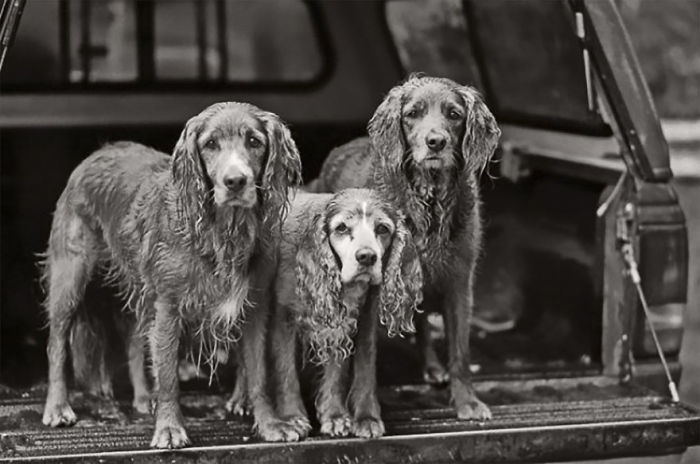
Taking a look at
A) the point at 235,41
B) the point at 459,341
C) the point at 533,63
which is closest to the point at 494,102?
the point at 533,63

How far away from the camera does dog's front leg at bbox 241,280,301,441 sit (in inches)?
166

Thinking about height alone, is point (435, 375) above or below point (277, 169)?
below

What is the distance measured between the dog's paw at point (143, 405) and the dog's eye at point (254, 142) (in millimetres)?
1072

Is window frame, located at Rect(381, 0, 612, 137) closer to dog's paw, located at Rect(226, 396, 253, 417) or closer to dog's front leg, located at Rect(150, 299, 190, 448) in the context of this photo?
dog's paw, located at Rect(226, 396, 253, 417)

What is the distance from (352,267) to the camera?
3.99 meters

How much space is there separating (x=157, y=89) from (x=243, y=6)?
2.00 ft

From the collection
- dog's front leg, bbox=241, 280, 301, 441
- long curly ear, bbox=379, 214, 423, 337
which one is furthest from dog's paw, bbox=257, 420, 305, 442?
long curly ear, bbox=379, 214, 423, 337

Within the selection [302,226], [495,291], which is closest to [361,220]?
[302,226]

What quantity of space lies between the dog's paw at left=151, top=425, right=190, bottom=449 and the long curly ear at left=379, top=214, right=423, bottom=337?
0.66 m

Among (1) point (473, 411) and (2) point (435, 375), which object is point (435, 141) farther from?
(2) point (435, 375)

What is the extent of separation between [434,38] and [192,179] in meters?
3.36

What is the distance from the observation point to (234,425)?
4371mm

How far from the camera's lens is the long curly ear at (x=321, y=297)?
407 cm

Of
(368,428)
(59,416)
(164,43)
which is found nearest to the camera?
(368,428)
